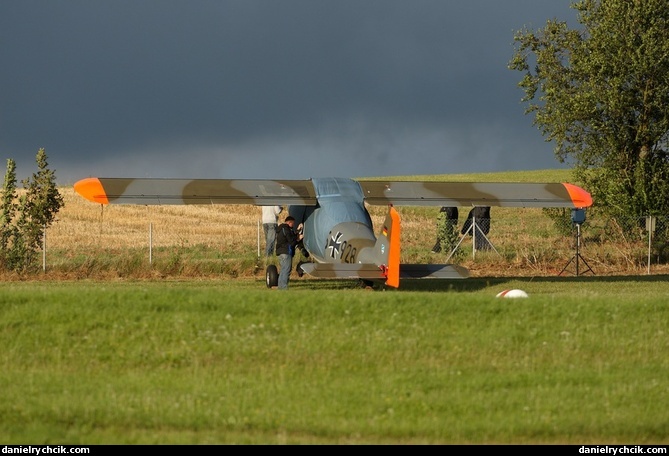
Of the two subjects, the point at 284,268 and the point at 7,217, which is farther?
the point at 7,217

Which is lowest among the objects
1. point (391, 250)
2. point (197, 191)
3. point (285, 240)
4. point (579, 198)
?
point (391, 250)

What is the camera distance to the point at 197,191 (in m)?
24.5

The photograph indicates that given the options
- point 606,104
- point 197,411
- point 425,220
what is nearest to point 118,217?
point 425,220

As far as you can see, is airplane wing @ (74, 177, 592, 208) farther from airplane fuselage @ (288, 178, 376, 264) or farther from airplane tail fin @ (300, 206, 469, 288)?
airplane tail fin @ (300, 206, 469, 288)

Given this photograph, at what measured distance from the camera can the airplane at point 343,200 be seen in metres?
20.7

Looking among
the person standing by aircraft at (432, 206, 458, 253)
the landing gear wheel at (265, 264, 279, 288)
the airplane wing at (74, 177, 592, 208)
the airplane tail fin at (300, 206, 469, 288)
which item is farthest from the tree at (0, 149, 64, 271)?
the person standing by aircraft at (432, 206, 458, 253)

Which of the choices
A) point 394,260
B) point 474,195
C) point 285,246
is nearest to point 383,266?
point 394,260

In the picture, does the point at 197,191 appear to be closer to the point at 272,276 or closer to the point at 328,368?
the point at 272,276

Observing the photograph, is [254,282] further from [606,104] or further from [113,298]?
[606,104]

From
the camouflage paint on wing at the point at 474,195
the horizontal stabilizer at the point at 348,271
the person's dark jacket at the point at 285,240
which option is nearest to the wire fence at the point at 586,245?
the camouflage paint on wing at the point at 474,195

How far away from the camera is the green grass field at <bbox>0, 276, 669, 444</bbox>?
11.0 m

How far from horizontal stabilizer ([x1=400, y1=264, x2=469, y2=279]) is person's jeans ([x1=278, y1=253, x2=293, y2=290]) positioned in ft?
7.87

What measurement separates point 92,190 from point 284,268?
4.61 m

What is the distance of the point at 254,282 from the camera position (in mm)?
26281
